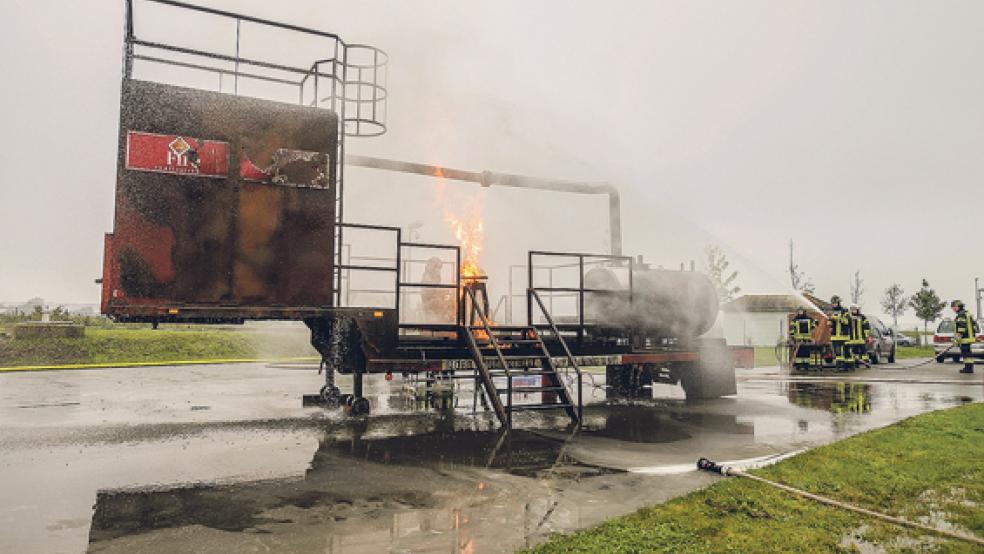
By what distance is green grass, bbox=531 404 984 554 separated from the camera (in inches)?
159

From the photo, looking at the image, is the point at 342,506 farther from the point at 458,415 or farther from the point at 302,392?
the point at 302,392

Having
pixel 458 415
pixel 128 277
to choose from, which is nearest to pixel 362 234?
pixel 458 415

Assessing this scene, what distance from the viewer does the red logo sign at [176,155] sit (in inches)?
321

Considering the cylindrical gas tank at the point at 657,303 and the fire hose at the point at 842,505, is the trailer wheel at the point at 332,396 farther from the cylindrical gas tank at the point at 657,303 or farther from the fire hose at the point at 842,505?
the fire hose at the point at 842,505

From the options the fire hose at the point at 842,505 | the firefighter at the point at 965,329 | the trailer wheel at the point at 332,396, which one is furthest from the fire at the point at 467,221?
the firefighter at the point at 965,329

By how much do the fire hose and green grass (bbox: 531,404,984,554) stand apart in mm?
51

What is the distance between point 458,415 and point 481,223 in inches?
262

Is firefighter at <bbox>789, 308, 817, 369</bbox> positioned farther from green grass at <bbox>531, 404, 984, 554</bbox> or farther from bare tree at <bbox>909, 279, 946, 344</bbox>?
bare tree at <bbox>909, 279, 946, 344</bbox>

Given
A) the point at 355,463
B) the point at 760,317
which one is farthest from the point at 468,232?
the point at 760,317

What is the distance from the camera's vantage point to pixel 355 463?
671 centimetres

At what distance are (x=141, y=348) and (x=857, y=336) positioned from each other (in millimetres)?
27574

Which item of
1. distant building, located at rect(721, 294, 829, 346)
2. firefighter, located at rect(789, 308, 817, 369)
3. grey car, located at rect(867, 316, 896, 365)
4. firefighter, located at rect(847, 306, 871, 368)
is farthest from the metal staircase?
distant building, located at rect(721, 294, 829, 346)

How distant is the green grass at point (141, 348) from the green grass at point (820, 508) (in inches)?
983

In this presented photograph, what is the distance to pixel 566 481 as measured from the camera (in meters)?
5.91
